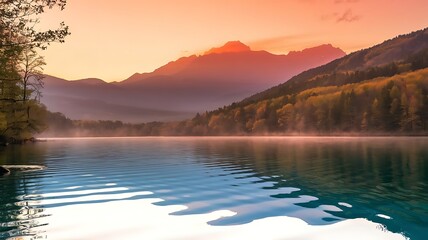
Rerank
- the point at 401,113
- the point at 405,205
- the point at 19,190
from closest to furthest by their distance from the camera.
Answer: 1. the point at 405,205
2. the point at 19,190
3. the point at 401,113

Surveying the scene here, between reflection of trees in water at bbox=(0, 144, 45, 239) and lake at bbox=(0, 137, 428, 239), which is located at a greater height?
reflection of trees in water at bbox=(0, 144, 45, 239)

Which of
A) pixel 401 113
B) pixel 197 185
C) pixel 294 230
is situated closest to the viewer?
pixel 294 230

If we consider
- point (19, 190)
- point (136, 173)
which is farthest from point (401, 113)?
point (19, 190)

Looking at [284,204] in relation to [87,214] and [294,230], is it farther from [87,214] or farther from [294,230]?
[87,214]

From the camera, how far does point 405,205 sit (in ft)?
67.5

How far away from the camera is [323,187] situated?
27391mm

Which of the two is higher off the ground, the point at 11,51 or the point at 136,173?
the point at 11,51

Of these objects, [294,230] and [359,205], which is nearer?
[294,230]

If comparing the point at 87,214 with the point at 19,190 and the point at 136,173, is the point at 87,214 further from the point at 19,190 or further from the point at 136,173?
the point at 136,173

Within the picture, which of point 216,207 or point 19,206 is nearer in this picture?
point 216,207

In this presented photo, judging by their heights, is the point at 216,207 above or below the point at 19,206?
below

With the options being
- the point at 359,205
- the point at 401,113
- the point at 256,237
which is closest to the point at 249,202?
the point at 359,205

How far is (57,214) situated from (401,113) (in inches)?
7481

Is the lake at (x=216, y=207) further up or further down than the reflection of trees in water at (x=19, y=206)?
further down
